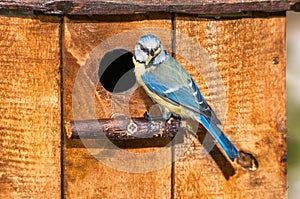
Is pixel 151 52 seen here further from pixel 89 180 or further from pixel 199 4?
pixel 89 180

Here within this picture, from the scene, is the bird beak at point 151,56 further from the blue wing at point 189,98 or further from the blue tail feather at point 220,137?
the blue tail feather at point 220,137

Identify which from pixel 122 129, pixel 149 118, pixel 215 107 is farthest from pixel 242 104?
pixel 122 129

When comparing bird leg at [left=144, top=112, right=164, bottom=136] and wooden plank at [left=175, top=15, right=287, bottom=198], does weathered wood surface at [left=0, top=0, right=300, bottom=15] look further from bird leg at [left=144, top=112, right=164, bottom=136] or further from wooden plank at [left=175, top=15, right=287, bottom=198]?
bird leg at [left=144, top=112, right=164, bottom=136]

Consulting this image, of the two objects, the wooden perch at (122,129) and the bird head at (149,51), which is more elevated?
the bird head at (149,51)

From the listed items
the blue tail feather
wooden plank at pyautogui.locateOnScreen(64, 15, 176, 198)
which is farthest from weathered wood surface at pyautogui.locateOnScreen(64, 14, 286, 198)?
the blue tail feather

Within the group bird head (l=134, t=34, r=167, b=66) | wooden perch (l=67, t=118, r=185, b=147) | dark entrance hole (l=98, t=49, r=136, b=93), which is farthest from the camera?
dark entrance hole (l=98, t=49, r=136, b=93)

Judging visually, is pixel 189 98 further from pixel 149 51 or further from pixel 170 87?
pixel 149 51

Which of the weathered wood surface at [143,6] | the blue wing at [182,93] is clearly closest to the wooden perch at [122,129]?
the blue wing at [182,93]
